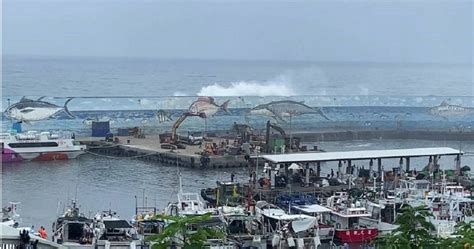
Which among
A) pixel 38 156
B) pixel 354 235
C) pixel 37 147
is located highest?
pixel 37 147

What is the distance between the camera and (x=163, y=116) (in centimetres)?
2850

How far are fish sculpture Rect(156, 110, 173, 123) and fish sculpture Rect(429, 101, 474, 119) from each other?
31.7ft

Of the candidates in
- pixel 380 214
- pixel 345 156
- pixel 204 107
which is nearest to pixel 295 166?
pixel 345 156

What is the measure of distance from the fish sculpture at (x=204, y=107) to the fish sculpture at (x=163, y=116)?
0.94 meters

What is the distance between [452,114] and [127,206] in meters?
18.6

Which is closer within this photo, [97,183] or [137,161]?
[97,183]

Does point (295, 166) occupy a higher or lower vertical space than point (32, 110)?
lower

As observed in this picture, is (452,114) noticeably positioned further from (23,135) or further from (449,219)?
(449,219)

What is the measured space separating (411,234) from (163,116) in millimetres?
22454

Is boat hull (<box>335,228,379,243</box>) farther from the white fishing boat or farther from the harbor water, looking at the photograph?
the harbor water

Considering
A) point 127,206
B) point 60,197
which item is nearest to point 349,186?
point 127,206

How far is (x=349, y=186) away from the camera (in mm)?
16062

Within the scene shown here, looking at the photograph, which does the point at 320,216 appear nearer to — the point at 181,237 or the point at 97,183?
the point at 181,237

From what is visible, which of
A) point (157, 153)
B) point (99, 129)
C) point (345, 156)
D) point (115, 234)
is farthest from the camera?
point (99, 129)
